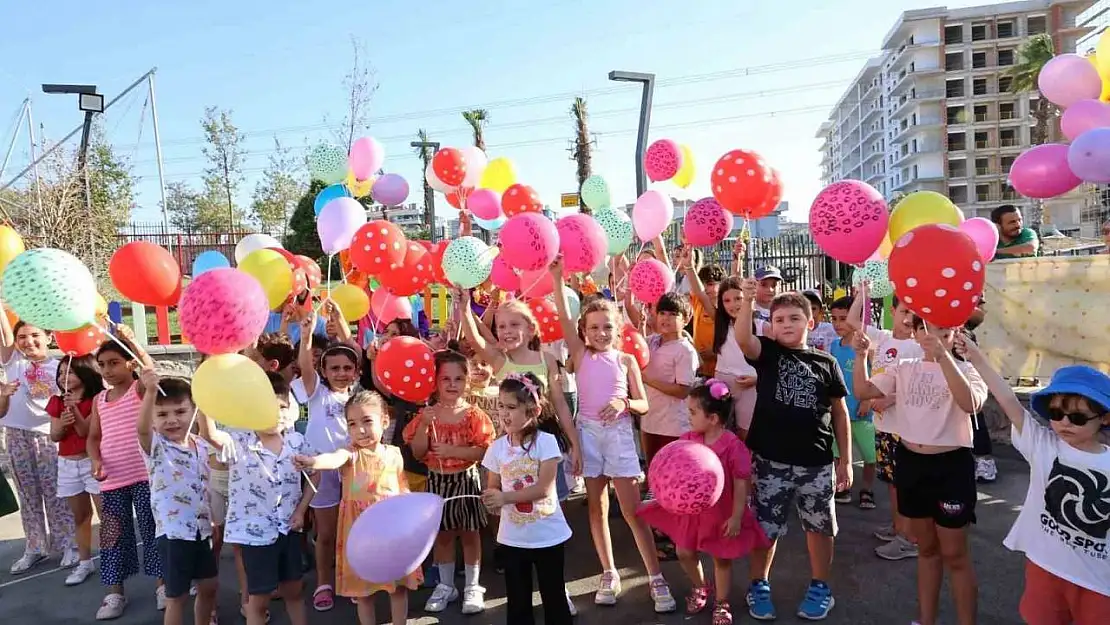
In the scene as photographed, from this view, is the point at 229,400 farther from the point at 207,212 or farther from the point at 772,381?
the point at 207,212

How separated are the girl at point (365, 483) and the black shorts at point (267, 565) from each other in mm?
261

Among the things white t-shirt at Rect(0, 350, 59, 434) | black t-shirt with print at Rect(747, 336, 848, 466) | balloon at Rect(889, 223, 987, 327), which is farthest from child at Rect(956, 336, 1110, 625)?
white t-shirt at Rect(0, 350, 59, 434)

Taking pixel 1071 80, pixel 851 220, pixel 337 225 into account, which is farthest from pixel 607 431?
pixel 1071 80

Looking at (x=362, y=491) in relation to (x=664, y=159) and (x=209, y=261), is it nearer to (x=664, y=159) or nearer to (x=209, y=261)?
(x=209, y=261)

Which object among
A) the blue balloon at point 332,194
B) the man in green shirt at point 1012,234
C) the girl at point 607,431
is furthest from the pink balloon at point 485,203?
the man in green shirt at point 1012,234

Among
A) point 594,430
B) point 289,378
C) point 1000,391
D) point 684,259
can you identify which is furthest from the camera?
point 684,259

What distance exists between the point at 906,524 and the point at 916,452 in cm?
34

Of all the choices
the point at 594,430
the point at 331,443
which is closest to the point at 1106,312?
the point at 594,430

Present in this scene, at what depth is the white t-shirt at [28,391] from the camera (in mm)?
4594

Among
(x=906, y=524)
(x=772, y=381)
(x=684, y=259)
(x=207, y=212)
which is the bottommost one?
(x=906, y=524)

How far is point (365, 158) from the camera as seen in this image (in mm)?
6031

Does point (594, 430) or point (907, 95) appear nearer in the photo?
point (594, 430)

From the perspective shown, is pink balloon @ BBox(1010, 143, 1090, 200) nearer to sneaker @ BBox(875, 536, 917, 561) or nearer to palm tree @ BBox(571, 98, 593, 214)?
sneaker @ BBox(875, 536, 917, 561)

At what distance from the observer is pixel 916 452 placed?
3.16 meters
